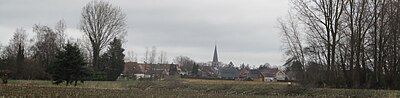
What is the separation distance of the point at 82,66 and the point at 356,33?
2104 centimetres

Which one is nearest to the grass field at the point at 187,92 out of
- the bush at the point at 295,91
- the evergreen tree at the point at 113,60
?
the bush at the point at 295,91

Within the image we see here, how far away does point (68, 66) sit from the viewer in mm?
37719

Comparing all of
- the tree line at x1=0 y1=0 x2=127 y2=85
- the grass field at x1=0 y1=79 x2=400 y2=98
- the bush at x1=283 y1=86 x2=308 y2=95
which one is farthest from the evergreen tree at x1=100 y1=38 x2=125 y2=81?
the bush at x1=283 y1=86 x2=308 y2=95

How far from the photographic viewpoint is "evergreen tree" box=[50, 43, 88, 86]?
1479 inches

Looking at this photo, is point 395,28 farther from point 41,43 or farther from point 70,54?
point 41,43

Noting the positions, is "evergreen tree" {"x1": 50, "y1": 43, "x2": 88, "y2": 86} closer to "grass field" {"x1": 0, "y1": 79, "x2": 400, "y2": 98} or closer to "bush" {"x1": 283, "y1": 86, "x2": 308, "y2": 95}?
"grass field" {"x1": 0, "y1": 79, "x2": 400, "y2": 98}

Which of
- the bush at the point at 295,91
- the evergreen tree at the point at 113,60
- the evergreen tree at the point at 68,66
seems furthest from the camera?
the evergreen tree at the point at 113,60

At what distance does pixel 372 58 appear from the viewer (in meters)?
37.0

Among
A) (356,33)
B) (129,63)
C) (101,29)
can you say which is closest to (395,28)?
(356,33)

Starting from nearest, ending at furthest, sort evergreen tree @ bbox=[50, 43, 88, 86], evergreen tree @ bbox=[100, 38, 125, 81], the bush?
1. the bush
2. evergreen tree @ bbox=[50, 43, 88, 86]
3. evergreen tree @ bbox=[100, 38, 125, 81]

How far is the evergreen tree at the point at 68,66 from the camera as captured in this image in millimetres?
37562

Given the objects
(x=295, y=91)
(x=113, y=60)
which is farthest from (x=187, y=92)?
(x=113, y=60)

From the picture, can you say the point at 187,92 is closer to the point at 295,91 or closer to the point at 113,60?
the point at 295,91

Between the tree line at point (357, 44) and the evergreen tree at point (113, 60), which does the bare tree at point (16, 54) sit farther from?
the tree line at point (357, 44)
